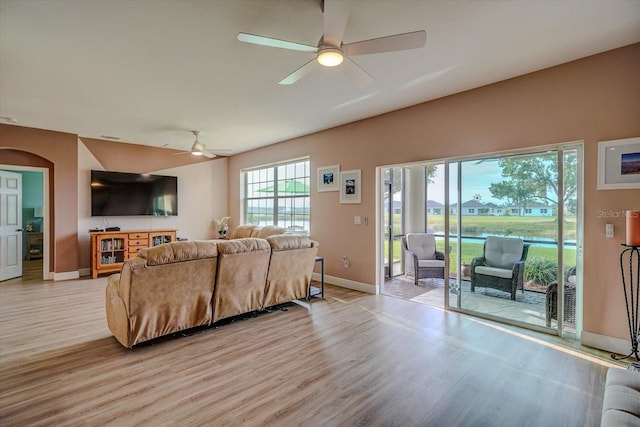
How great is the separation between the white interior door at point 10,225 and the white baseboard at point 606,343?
9.13 m

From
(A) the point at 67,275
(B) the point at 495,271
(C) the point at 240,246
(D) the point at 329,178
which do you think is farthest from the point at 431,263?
(A) the point at 67,275

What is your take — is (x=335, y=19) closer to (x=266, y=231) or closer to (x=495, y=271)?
(x=495, y=271)

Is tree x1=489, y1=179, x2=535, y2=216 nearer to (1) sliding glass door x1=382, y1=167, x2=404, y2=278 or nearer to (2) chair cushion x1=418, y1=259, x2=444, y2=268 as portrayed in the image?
(2) chair cushion x1=418, y1=259, x2=444, y2=268

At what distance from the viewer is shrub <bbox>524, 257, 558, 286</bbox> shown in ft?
11.4

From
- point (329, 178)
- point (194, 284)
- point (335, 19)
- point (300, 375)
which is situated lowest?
point (300, 375)

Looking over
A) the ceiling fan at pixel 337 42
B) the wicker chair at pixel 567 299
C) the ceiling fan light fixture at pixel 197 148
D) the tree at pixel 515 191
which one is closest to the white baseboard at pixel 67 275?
the ceiling fan light fixture at pixel 197 148

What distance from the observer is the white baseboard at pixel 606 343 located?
2.85 metres

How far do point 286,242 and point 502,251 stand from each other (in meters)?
2.76

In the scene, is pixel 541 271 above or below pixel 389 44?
below

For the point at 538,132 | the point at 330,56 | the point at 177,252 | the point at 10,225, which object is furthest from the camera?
the point at 10,225

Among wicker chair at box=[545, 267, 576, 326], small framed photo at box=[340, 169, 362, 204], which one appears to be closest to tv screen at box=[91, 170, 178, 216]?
small framed photo at box=[340, 169, 362, 204]

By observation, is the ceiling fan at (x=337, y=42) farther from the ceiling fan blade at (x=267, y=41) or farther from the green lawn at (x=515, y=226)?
the green lawn at (x=515, y=226)

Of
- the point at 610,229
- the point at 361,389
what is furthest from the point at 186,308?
the point at 610,229

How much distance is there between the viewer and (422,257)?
598 cm
